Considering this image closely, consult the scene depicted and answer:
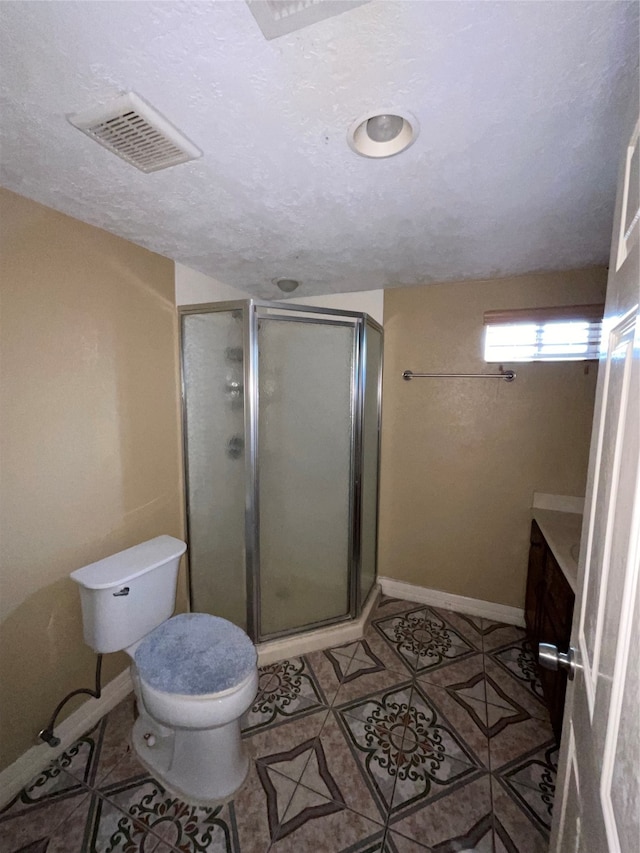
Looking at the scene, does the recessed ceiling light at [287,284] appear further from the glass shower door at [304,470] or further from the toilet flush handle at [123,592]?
the toilet flush handle at [123,592]

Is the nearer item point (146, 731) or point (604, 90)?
point (604, 90)

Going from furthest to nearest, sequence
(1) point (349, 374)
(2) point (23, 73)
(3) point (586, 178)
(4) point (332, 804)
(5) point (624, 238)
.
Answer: (1) point (349, 374) < (4) point (332, 804) < (3) point (586, 178) < (2) point (23, 73) < (5) point (624, 238)

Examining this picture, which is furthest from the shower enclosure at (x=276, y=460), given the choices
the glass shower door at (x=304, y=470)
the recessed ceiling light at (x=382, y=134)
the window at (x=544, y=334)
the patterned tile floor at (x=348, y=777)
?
the recessed ceiling light at (x=382, y=134)

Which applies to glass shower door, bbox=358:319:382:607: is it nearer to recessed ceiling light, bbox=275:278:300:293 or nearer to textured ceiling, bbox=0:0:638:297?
recessed ceiling light, bbox=275:278:300:293

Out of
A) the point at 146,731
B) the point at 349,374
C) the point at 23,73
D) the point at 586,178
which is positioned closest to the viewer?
the point at 23,73

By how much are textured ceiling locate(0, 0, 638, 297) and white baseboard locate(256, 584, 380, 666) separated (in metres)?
2.16

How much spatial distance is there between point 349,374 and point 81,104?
1.52m

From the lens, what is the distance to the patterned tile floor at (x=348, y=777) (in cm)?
115

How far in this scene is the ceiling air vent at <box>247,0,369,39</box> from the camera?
A: 60 centimetres

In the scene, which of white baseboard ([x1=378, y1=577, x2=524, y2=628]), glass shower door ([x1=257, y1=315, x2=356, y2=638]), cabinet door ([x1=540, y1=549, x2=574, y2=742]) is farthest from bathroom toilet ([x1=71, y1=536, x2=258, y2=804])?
white baseboard ([x1=378, y1=577, x2=524, y2=628])

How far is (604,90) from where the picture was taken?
784mm

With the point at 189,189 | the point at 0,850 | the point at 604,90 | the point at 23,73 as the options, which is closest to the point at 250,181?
the point at 189,189

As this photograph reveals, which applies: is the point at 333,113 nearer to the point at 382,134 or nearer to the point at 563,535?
the point at 382,134

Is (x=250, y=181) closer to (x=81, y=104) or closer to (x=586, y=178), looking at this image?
(x=81, y=104)
